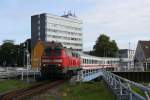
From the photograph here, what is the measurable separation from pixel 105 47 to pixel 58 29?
4668 centimetres

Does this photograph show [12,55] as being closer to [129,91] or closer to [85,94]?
[85,94]

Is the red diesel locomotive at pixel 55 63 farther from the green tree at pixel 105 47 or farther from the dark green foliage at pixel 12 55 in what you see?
the green tree at pixel 105 47

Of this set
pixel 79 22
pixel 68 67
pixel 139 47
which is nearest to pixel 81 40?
pixel 79 22

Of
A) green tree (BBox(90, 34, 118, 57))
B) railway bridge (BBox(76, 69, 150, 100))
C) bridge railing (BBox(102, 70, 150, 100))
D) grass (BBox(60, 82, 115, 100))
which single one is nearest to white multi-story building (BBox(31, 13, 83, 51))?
green tree (BBox(90, 34, 118, 57))

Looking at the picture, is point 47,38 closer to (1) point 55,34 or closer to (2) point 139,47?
(1) point 55,34

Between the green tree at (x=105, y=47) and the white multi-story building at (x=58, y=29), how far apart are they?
34160 millimetres

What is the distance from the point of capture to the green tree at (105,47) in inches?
5285

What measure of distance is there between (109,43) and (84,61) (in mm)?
60511

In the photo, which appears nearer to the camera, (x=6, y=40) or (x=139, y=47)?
(x=139, y=47)

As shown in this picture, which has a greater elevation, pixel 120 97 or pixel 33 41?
pixel 33 41

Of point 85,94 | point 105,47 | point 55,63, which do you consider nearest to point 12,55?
point 105,47

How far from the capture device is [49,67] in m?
39.0

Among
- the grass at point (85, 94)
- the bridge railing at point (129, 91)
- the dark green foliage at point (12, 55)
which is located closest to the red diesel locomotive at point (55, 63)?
the grass at point (85, 94)

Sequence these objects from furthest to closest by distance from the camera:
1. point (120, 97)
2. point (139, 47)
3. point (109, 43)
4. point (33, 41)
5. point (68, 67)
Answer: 1. point (33, 41)
2. point (109, 43)
3. point (139, 47)
4. point (68, 67)
5. point (120, 97)
